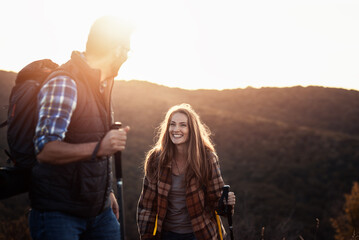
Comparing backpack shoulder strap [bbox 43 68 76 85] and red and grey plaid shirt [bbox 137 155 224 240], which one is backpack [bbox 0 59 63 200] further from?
red and grey plaid shirt [bbox 137 155 224 240]

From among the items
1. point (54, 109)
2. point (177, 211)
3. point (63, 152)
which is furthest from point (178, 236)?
point (54, 109)

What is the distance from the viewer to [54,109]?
1.50m

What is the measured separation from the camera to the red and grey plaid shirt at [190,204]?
10.2 ft

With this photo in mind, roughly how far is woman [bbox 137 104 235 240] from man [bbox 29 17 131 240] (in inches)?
55.4

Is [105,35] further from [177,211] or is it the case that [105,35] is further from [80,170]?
[177,211]

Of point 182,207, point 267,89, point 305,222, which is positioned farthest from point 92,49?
point 267,89

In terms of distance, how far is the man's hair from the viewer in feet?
5.73

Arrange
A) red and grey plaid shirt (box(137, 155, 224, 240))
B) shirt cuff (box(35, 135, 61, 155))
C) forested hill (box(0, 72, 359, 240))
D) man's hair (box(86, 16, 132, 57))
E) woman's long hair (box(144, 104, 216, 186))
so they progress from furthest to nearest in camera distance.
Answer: forested hill (box(0, 72, 359, 240)) < woman's long hair (box(144, 104, 216, 186)) < red and grey plaid shirt (box(137, 155, 224, 240)) < man's hair (box(86, 16, 132, 57)) < shirt cuff (box(35, 135, 61, 155))

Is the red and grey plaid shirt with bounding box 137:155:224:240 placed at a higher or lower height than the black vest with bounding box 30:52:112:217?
lower

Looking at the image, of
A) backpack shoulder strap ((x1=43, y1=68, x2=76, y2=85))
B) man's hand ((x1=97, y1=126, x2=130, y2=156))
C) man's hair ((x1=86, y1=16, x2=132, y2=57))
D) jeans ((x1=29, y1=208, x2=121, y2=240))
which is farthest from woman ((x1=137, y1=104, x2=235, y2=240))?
backpack shoulder strap ((x1=43, y1=68, x2=76, y2=85))

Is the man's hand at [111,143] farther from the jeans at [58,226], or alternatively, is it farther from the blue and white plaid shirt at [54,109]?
the jeans at [58,226]

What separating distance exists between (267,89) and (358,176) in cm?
3175

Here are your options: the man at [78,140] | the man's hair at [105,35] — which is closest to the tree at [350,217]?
the man at [78,140]

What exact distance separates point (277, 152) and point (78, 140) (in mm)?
30073
